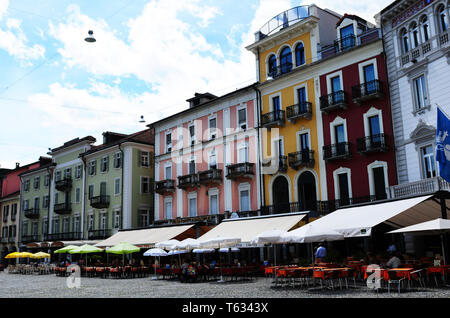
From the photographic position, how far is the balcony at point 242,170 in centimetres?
3228

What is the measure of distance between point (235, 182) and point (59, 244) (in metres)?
19.3

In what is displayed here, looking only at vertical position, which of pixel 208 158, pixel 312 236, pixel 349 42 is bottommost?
pixel 312 236

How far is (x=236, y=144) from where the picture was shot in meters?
34.1

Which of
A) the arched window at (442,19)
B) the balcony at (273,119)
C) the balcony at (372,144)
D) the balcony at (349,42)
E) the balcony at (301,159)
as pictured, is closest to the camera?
the arched window at (442,19)

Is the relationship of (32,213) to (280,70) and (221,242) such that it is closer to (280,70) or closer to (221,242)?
(280,70)

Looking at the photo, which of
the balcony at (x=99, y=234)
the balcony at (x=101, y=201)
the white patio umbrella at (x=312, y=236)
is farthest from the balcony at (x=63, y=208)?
the white patio umbrella at (x=312, y=236)

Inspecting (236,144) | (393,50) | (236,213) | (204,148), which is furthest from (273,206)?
(393,50)

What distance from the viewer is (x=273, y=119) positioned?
103 ft

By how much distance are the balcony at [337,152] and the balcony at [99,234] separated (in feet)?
80.7

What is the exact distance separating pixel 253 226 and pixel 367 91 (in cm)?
1031

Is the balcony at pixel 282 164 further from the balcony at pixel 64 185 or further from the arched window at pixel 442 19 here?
the balcony at pixel 64 185

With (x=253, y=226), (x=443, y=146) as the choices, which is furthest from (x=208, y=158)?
(x=443, y=146)

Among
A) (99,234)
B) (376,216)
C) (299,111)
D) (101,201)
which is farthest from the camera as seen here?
(99,234)
